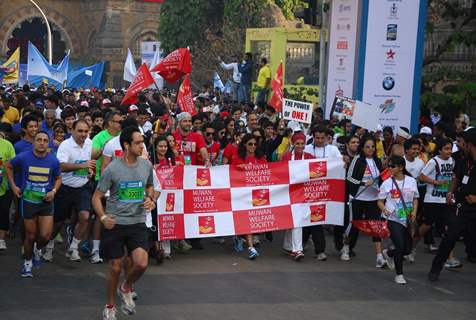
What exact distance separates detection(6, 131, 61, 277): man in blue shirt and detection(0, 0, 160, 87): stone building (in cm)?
4090

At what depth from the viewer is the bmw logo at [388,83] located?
17812 mm

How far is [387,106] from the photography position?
17891 mm

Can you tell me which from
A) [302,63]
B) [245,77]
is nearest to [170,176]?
[245,77]

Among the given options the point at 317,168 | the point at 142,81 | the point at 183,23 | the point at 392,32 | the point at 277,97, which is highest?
the point at 392,32

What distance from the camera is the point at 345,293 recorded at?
10.4 m

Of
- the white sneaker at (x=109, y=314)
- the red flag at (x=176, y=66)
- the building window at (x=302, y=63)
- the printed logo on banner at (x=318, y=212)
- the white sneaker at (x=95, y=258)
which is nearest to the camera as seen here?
the white sneaker at (x=109, y=314)

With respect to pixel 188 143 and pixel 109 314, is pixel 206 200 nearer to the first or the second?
pixel 188 143

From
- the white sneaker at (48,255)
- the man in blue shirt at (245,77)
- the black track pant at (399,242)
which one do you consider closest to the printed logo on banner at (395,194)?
the black track pant at (399,242)

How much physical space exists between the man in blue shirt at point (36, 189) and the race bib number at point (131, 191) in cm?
187

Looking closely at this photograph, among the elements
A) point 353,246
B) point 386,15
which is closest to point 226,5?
point 386,15

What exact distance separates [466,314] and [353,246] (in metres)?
3.04

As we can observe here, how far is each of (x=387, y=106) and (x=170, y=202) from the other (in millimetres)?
6911

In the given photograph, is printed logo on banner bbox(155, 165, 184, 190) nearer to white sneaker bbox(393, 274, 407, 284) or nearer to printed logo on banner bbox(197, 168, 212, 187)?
printed logo on banner bbox(197, 168, 212, 187)

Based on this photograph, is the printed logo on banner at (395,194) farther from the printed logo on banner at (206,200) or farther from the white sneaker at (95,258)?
the white sneaker at (95,258)
